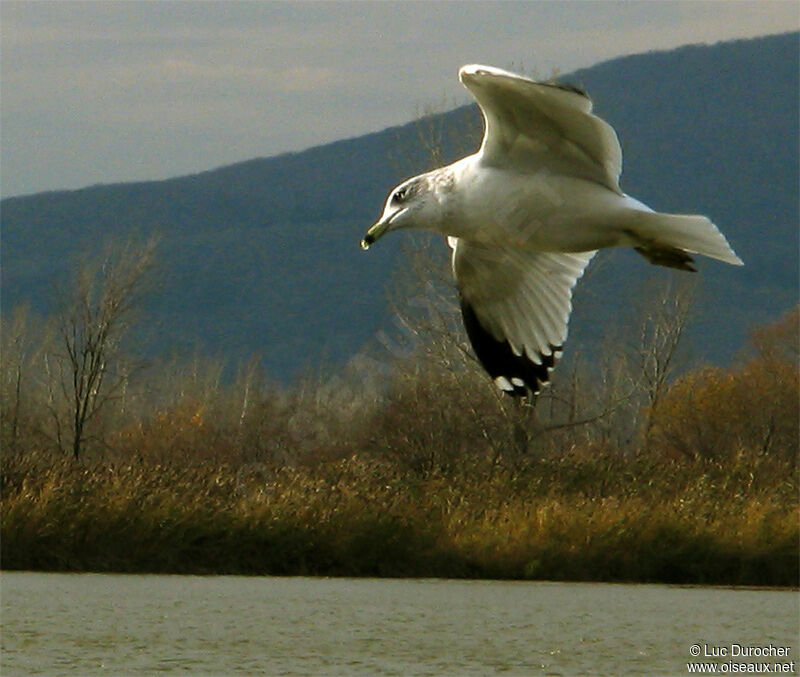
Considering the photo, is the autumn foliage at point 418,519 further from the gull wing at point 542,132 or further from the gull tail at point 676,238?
the gull tail at point 676,238

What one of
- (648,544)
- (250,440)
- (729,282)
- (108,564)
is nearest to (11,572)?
(108,564)

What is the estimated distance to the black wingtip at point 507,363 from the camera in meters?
8.00

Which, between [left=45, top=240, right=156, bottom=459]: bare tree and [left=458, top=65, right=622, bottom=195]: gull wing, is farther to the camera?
[left=45, top=240, right=156, bottom=459]: bare tree

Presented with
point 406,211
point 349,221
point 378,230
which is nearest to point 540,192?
point 406,211

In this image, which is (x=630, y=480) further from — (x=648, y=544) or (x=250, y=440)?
(x=250, y=440)

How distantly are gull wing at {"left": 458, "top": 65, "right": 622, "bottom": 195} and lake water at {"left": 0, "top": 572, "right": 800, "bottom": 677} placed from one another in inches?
275

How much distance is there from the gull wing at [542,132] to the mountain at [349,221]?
276 ft

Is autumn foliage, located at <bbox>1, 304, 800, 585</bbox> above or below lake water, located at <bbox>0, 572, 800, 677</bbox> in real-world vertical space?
above

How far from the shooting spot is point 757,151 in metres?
132

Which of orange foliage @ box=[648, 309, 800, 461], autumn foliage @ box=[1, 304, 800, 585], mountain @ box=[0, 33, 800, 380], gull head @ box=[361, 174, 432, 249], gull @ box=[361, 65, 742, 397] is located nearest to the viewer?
gull @ box=[361, 65, 742, 397]

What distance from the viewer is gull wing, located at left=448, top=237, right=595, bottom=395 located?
7973mm

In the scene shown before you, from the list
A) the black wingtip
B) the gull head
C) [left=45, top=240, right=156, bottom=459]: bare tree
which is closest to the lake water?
the black wingtip

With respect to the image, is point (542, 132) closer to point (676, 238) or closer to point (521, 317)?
point (676, 238)

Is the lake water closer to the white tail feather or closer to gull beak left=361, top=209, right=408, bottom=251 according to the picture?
→ gull beak left=361, top=209, right=408, bottom=251
